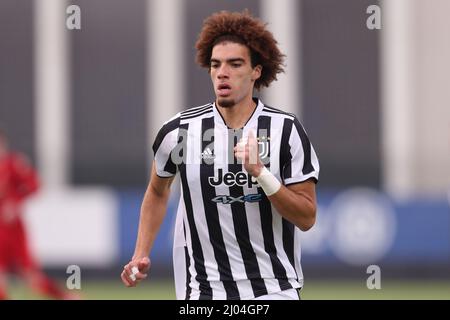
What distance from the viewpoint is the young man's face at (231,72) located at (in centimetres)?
651

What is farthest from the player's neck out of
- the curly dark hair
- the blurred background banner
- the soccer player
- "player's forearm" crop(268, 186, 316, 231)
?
the blurred background banner

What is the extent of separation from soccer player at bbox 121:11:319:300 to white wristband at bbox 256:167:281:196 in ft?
0.20

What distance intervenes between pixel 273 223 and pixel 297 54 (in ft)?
46.7

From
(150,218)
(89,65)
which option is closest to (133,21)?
(89,65)

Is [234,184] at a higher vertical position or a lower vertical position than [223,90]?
lower

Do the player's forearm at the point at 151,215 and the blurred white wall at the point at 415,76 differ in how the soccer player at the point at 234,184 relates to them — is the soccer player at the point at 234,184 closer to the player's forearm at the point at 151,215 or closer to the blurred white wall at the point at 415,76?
the player's forearm at the point at 151,215

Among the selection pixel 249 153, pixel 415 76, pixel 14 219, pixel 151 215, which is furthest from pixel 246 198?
pixel 415 76

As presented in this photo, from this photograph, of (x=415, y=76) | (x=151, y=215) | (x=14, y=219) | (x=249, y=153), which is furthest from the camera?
(x=415, y=76)

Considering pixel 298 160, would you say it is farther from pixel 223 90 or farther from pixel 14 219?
Answer: pixel 14 219

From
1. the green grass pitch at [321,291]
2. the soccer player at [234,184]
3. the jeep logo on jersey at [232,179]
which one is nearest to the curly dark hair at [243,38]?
the soccer player at [234,184]

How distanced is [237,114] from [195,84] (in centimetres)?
1367

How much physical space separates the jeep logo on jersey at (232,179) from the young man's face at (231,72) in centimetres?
36

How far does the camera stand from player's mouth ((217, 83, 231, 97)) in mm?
6512

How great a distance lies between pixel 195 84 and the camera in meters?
20.3
